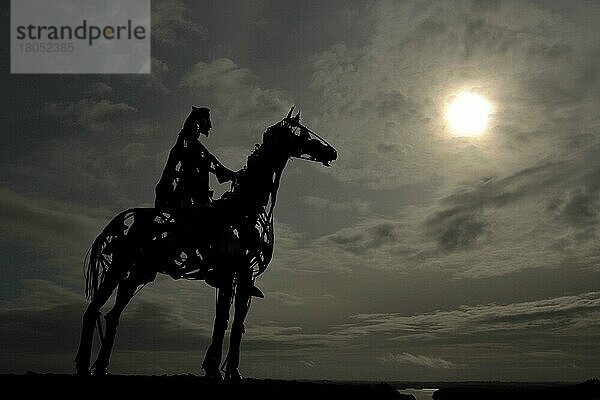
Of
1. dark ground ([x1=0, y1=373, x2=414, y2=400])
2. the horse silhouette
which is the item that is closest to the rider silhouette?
the horse silhouette

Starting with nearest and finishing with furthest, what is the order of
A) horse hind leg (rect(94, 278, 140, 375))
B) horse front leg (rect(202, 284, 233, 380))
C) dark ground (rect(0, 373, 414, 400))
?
dark ground (rect(0, 373, 414, 400)) → horse front leg (rect(202, 284, 233, 380)) → horse hind leg (rect(94, 278, 140, 375))

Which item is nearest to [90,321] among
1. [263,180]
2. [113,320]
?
[113,320]

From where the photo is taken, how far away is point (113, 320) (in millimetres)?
13352

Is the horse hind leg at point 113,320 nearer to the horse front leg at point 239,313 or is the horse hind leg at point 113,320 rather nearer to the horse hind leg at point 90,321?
the horse hind leg at point 90,321

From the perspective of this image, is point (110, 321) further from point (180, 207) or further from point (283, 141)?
point (283, 141)

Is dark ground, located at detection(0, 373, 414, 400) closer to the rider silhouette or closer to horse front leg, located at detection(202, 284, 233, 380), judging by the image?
horse front leg, located at detection(202, 284, 233, 380)

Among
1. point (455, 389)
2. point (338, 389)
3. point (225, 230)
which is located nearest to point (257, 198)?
point (225, 230)

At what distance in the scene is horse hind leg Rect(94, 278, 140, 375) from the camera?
42.5ft

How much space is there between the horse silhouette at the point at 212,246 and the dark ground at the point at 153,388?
3.34 meters

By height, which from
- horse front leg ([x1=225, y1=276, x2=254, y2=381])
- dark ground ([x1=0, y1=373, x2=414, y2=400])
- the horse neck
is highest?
the horse neck

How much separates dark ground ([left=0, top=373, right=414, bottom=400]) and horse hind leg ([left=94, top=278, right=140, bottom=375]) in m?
3.39

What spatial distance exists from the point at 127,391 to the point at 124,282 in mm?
5497

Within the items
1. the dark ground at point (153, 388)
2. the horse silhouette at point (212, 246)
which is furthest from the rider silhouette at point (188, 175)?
the dark ground at point (153, 388)

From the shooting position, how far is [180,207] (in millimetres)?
13438
